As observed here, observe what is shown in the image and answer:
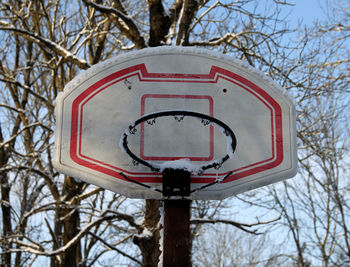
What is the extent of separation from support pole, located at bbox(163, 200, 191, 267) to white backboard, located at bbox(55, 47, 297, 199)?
0.43 feet

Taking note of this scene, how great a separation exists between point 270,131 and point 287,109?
23cm

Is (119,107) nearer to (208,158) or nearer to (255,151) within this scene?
(208,158)

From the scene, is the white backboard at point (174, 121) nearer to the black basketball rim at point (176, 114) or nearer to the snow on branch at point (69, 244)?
the black basketball rim at point (176, 114)

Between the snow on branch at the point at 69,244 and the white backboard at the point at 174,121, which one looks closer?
the white backboard at the point at 174,121

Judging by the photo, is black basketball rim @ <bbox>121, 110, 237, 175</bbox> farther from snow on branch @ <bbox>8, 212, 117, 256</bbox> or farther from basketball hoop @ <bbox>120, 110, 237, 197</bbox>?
snow on branch @ <bbox>8, 212, 117, 256</bbox>

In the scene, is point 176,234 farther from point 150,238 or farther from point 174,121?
point 150,238

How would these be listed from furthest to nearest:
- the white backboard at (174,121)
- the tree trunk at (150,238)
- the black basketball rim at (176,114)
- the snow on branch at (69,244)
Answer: the snow on branch at (69,244) → the tree trunk at (150,238) → the white backboard at (174,121) → the black basketball rim at (176,114)

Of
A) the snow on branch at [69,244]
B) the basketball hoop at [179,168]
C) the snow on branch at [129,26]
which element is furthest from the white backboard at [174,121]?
the snow on branch at [69,244]

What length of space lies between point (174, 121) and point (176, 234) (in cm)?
87

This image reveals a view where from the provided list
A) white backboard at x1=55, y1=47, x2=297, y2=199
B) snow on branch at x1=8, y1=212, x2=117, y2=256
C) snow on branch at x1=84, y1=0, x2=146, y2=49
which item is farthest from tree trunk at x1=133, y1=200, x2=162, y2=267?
white backboard at x1=55, y1=47, x2=297, y2=199

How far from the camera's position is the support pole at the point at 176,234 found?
10.6 feet

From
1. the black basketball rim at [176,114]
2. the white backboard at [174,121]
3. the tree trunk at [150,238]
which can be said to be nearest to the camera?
the black basketball rim at [176,114]

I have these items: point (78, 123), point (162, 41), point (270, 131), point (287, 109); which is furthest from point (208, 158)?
point (162, 41)

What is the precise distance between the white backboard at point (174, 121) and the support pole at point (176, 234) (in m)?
0.13
